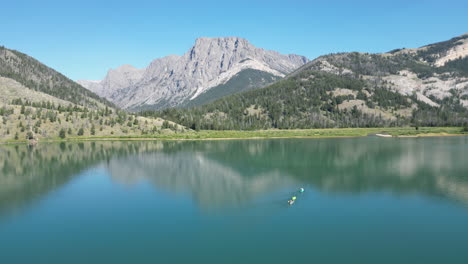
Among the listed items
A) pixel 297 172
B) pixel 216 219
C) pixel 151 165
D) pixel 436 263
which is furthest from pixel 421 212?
pixel 151 165

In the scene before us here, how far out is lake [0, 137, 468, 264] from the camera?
2570 cm

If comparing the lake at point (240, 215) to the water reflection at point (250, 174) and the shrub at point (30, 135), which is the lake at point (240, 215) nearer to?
the water reflection at point (250, 174)

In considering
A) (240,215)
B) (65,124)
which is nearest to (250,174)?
(240,215)

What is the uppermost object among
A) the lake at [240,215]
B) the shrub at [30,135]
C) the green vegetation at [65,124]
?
the green vegetation at [65,124]

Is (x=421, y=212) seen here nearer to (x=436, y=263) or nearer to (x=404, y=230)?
(x=404, y=230)

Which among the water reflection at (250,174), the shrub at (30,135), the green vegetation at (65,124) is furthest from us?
the green vegetation at (65,124)

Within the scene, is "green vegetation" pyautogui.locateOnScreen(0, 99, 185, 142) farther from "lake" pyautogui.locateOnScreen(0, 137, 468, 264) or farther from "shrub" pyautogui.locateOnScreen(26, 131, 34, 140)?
"lake" pyautogui.locateOnScreen(0, 137, 468, 264)

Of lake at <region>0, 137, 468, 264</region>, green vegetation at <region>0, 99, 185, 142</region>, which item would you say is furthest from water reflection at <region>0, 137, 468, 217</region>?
green vegetation at <region>0, 99, 185, 142</region>

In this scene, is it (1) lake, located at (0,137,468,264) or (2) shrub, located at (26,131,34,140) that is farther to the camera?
(2) shrub, located at (26,131,34,140)

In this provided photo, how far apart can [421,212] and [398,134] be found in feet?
456

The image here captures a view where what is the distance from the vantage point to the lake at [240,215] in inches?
1012

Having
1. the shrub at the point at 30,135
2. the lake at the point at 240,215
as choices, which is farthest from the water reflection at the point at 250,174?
the shrub at the point at 30,135

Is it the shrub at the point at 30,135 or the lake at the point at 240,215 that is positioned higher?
the shrub at the point at 30,135

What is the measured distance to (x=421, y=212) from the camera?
3522 centimetres
